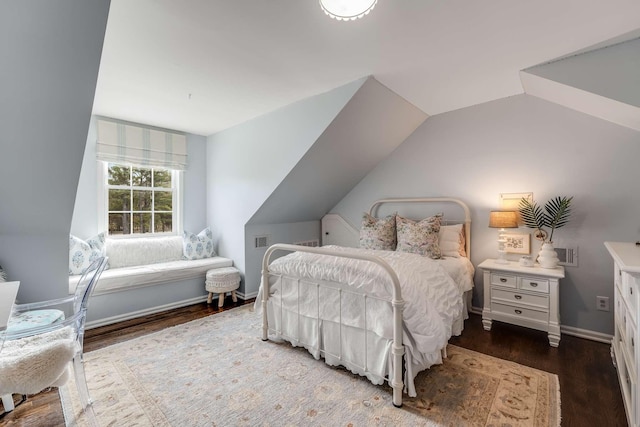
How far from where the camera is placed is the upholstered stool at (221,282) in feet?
11.7

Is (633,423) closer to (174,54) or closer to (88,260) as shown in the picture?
(174,54)

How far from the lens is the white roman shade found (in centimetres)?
339

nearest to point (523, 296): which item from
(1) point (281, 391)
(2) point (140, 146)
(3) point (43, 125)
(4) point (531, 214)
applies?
(4) point (531, 214)

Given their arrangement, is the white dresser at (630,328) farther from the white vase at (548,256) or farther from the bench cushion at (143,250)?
the bench cushion at (143,250)

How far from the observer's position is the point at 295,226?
440cm

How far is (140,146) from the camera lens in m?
3.67

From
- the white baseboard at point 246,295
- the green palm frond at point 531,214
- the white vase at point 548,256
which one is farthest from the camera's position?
the white baseboard at point 246,295

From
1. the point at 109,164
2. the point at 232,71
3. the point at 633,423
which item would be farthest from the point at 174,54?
the point at 633,423

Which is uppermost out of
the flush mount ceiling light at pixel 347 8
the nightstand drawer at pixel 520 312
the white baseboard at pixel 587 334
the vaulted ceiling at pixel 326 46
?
the vaulted ceiling at pixel 326 46

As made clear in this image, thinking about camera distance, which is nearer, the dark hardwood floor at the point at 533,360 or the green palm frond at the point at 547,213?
the dark hardwood floor at the point at 533,360

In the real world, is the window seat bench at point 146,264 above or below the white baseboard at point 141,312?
above

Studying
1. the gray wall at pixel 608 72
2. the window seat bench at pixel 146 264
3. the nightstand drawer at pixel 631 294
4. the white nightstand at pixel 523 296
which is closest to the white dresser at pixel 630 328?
the nightstand drawer at pixel 631 294

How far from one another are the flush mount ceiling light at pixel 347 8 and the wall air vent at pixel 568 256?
8.96ft

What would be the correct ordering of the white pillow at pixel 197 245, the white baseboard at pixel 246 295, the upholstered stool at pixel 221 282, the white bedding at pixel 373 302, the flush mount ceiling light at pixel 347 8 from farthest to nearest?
the white pillow at pixel 197 245
the white baseboard at pixel 246 295
the upholstered stool at pixel 221 282
the white bedding at pixel 373 302
the flush mount ceiling light at pixel 347 8
